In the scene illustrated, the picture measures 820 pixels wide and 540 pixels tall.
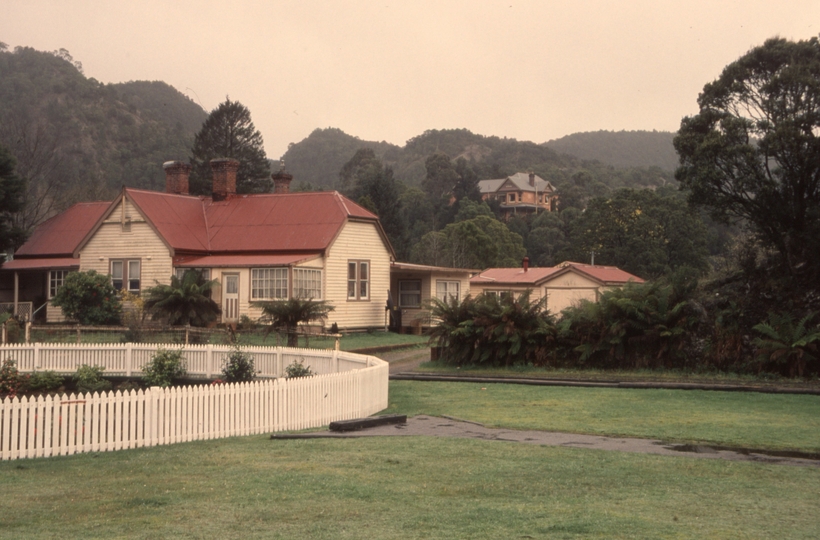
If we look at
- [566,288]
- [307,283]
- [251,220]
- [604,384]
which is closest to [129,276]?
[251,220]

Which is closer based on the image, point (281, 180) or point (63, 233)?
point (63, 233)

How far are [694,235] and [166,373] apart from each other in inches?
2183

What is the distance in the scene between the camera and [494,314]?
83.1ft

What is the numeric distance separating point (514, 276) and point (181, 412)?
124 ft

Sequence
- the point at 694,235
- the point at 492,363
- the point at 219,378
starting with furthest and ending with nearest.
A: the point at 694,235 < the point at 492,363 < the point at 219,378

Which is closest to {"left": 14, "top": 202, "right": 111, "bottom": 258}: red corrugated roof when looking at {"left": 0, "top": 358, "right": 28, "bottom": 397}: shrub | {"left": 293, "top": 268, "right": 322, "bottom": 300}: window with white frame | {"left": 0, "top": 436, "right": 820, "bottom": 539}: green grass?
{"left": 293, "top": 268, "right": 322, "bottom": 300}: window with white frame

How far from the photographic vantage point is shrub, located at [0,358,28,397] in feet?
63.2

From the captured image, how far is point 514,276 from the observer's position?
50.3 metres

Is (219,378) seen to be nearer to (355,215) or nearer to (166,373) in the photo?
(166,373)

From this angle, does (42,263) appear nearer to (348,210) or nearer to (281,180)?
(281,180)

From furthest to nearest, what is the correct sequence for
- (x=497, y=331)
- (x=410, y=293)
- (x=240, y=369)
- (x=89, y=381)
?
(x=410, y=293), (x=497, y=331), (x=89, y=381), (x=240, y=369)

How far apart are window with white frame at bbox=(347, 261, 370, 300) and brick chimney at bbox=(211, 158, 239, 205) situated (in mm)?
7928

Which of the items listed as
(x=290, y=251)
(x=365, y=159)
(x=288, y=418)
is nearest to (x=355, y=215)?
(x=290, y=251)

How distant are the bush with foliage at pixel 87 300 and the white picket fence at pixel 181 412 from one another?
2053cm
